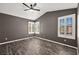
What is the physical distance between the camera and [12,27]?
17.5ft

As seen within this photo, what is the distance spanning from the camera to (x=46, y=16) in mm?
5793

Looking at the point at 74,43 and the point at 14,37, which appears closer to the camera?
the point at 74,43

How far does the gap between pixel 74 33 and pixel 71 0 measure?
3.05 metres

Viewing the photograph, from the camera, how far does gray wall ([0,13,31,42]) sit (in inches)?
179

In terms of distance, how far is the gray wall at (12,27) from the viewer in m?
4.54

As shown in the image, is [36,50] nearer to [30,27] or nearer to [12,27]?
[12,27]

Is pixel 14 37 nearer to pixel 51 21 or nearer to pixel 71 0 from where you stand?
pixel 51 21

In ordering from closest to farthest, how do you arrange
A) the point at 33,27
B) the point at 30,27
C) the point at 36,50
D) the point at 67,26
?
the point at 36,50
the point at 67,26
the point at 30,27
the point at 33,27

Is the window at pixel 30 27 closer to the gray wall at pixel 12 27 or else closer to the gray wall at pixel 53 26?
the gray wall at pixel 12 27

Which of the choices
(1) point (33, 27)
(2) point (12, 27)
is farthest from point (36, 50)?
(1) point (33, 27)

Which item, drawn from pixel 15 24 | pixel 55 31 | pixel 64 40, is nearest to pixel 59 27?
pixel 55 31

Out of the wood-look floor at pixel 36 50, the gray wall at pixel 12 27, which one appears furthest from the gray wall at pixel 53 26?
the gray wall at pixel 12 27

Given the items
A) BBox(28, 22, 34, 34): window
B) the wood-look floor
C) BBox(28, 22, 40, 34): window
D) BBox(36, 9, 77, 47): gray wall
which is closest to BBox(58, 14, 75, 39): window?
BBox(36, 9, 77, 47): gray wall
